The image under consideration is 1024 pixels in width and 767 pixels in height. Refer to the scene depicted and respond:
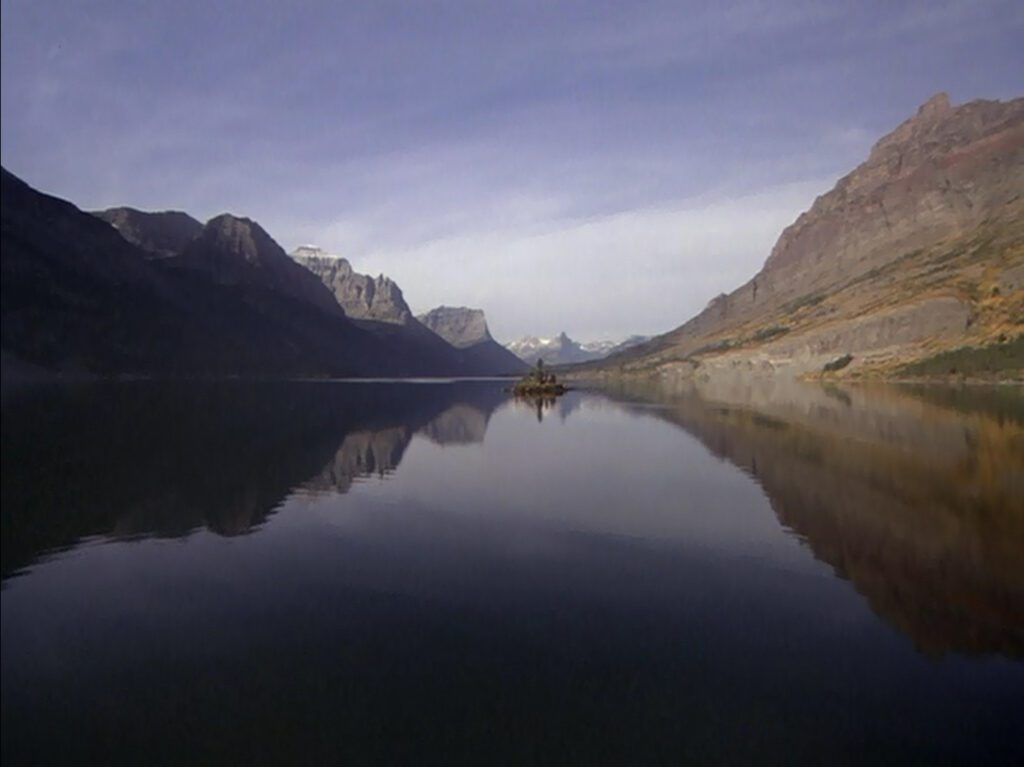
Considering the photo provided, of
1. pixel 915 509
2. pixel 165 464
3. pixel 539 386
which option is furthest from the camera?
pixel 539 386

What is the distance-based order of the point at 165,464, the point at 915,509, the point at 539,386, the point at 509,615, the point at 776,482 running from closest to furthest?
the point at 509,615
the point at 915,509
the point at 776,482
the point at 165,464
the point at 539,386

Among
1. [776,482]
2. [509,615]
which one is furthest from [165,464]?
[776,482]

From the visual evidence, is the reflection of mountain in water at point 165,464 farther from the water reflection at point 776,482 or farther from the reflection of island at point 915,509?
the reflection of island at point 915,509

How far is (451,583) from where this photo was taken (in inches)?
947

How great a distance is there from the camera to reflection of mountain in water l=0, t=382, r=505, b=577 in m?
31.5

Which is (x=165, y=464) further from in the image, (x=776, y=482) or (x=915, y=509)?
(x=915, y=509)

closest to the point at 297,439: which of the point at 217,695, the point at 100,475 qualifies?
the point at 100,475

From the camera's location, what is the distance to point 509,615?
68.8 ft

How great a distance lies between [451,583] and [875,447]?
161 feet

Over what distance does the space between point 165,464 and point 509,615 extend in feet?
119

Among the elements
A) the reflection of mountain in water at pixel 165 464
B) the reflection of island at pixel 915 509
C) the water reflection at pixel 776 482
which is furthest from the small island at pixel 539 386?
the reflection of island at pixel 915 509

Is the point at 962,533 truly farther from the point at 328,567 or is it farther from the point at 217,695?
the point at 217,695

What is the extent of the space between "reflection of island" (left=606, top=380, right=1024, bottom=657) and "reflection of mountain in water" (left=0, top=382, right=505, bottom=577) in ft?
88.8

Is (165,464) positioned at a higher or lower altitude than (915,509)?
higher
